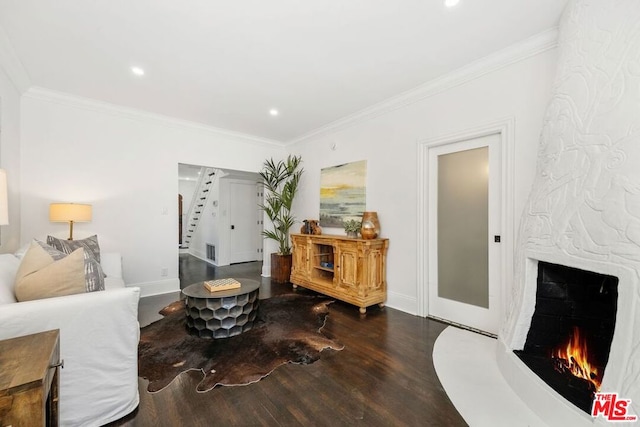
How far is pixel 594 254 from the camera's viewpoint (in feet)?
5.00

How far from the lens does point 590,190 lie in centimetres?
161

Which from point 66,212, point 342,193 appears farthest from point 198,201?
point 342,193

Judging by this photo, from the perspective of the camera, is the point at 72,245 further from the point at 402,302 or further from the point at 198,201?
the point at 198,201

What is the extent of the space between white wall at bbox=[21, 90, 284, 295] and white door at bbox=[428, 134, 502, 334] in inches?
148

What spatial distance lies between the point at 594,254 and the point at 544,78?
5.82 feet

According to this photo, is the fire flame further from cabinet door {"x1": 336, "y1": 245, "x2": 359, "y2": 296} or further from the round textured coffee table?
the round textured coffee table

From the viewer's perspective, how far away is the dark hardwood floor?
5.41ft

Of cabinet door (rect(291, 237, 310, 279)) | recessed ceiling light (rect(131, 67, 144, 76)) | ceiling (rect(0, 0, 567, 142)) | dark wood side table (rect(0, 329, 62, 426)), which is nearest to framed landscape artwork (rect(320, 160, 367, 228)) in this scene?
cabinet door (rect(291, 237, 310, 279))

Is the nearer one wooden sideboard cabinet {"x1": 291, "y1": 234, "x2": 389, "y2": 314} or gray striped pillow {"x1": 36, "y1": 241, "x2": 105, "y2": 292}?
gray striped pillow {"x1": 36, "y1": 241, "x2": 105, "y2": 292}

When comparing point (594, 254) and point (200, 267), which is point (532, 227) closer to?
point (594, 254)

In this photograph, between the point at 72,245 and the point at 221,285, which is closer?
the point at 72,245

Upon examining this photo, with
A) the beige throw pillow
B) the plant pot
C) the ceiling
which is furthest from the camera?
the plant pot

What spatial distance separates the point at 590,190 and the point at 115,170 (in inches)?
202

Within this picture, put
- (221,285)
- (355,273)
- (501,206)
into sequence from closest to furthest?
(501,206), (221,285), (355,273)
